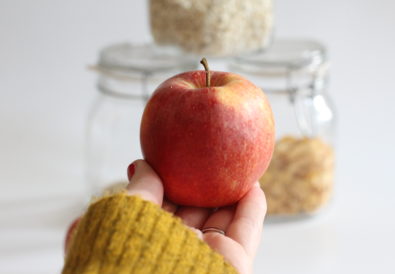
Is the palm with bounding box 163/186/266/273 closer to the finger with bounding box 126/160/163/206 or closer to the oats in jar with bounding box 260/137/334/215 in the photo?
the finger with bounding box 126/160/163/206

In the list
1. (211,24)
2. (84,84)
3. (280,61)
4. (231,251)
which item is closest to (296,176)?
(280,61)

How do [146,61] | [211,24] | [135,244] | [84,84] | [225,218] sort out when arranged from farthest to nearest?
[84,84] → [146,61] → [211,24] → [225,218] → [135,244]

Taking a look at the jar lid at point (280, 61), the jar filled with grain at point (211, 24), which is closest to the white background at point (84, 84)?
the jar lid at point (280, 61)

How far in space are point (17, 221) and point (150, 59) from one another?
0.38 meters

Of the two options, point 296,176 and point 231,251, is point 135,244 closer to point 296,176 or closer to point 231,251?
point 231,251

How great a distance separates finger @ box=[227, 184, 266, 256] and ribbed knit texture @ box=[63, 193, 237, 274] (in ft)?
0.15

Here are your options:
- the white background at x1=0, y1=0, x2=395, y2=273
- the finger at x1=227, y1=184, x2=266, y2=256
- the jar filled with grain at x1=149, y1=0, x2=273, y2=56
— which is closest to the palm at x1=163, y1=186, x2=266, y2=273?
the finger at x1=227, y1=184, x2=266, y2=256

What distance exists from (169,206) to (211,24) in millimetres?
579

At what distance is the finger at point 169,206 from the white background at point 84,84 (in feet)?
2.49

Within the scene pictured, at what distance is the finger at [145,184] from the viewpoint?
56cm

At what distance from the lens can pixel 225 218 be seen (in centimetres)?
61

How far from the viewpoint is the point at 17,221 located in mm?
1296

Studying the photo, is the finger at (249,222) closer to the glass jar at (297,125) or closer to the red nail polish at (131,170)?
the red nail polish at (131,170)

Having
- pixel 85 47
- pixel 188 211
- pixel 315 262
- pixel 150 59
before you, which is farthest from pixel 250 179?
pixel 85 47
